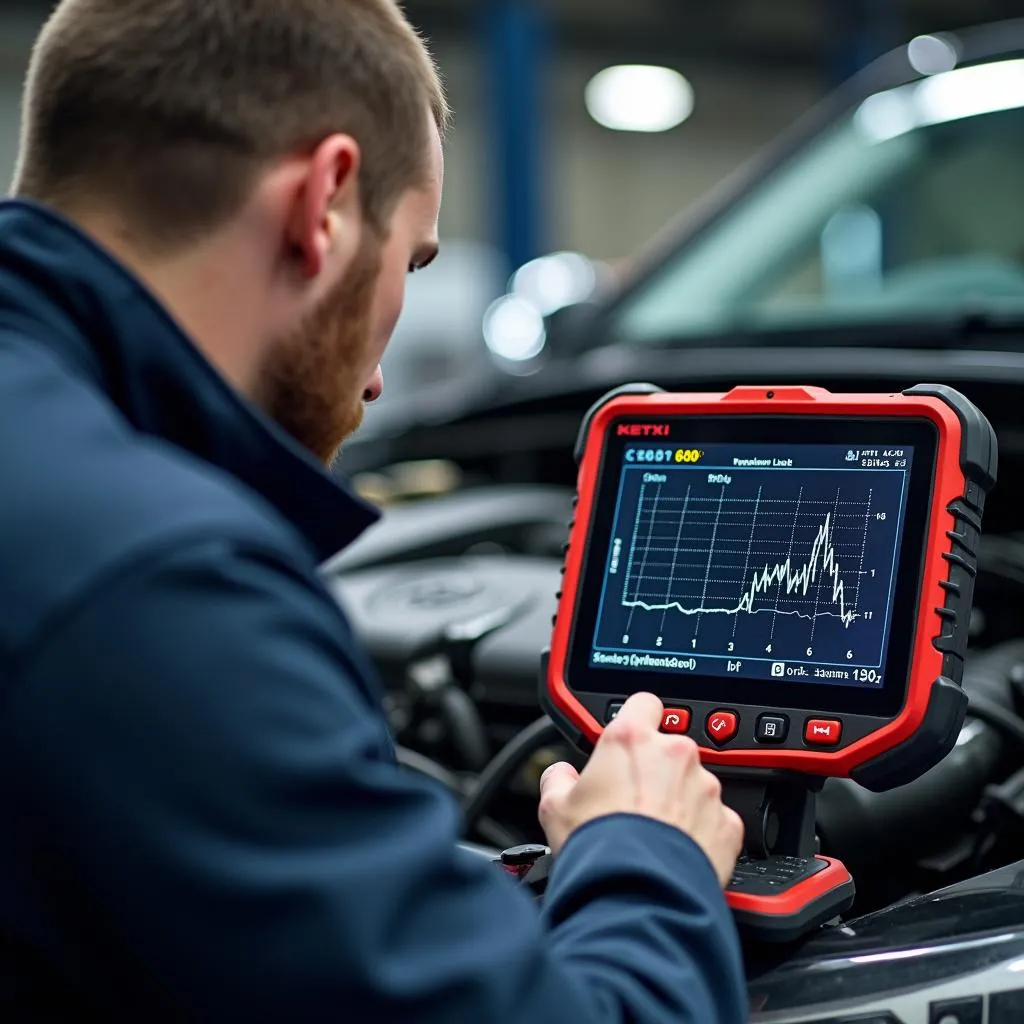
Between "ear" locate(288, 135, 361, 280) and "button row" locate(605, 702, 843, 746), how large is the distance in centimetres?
43

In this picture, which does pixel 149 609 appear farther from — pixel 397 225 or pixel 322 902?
pixel 397 225

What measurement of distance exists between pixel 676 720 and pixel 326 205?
46cm

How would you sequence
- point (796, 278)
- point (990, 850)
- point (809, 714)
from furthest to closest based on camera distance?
1. point (796, 278)
2. point (990, 850)
3. point (809, 714)

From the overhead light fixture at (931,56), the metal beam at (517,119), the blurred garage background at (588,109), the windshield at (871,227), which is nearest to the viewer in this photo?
the windshield at (871,227)

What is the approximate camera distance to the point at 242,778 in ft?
2.05

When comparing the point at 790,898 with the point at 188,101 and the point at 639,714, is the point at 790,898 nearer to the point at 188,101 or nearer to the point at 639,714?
the point at 639,714

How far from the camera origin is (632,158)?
11.5 metres

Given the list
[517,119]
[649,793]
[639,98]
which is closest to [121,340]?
[649,793]

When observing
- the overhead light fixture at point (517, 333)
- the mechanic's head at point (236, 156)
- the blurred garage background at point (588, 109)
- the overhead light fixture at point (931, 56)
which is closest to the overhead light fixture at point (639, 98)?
the blurred garage background at point (588, 109)

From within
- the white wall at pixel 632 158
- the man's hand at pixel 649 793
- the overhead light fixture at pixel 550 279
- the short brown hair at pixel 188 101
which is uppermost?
the short brown hair at pixel 188 101

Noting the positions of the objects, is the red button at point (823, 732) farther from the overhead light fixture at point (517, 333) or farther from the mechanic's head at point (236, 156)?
the overhead light fixture at point (517, 333)

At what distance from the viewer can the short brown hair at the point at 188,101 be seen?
779mm

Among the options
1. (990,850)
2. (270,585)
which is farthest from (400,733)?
(270,585)

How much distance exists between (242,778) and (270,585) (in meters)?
0.10
